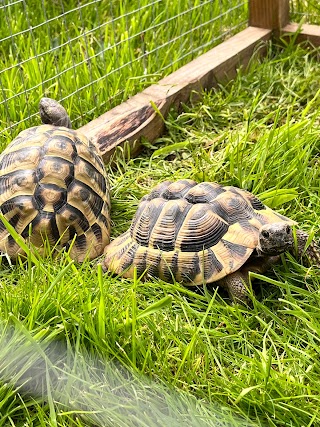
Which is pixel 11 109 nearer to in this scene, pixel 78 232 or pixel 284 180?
pixel 78 232

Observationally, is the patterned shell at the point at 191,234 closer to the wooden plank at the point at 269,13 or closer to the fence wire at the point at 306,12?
the wooden plank at the point at 269,13

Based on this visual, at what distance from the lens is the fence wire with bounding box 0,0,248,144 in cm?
303

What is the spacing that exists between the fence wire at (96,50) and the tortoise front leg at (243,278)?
3.87 ft

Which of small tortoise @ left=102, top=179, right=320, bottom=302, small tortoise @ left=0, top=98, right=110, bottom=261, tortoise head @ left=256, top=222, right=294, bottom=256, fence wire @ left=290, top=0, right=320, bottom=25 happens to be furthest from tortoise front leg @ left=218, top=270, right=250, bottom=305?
fence wire @ left=290, top=0, right=320, bottom=25

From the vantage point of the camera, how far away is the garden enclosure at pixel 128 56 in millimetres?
3004

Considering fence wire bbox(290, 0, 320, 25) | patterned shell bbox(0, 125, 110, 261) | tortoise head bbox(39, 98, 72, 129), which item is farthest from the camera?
fence wire bbox(290, 0, 320, 25)

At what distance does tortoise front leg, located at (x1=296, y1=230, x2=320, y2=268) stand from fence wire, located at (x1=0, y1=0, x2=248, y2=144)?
1216 mm

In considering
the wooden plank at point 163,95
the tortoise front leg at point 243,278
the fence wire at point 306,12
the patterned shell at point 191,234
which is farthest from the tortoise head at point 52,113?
the fence wire at point 306,12

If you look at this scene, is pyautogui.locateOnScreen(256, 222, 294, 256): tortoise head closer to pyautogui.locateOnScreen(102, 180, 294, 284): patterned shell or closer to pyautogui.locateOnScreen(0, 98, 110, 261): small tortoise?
pyautogui.locateOnScreen(102, 180, 294, 284): patterned shell

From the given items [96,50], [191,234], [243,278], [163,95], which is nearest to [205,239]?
[191,234]

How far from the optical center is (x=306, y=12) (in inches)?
157

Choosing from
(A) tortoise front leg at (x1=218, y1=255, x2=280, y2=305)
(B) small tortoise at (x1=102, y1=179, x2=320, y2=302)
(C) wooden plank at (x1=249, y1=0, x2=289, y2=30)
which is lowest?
(A) tortoise front leg at (x1=218, y1=255, x2=280, y2=305)

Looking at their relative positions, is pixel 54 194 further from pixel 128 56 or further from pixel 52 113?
pixel 128 56

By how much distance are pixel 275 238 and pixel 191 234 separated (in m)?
0.28
